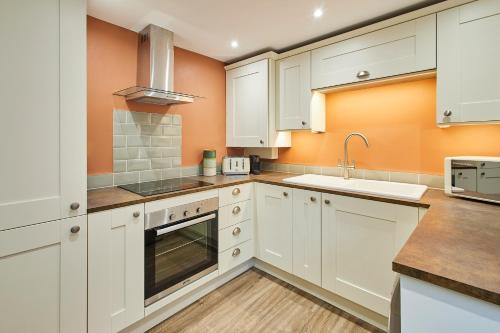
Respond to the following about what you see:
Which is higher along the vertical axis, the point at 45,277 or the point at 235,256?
the point at 45,277

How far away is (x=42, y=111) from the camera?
119cm

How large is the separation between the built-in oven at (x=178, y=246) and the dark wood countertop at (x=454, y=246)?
28 cm

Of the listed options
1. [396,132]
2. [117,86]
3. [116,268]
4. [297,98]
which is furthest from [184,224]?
[396,132]

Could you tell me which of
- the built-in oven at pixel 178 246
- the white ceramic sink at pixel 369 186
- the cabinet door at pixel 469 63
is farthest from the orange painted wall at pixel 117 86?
the cabinet door at pixel 469 63

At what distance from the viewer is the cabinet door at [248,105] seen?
2.47 metres

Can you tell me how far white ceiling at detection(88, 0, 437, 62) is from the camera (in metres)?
1.67

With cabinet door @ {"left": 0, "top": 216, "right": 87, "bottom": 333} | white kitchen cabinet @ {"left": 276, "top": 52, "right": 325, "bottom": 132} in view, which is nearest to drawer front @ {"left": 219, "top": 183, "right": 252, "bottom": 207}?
white kitchen cabinet @ {"left": 276, "top": 52, "right": 325, "bottom": 132}

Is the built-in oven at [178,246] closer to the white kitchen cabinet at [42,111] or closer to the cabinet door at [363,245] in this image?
the white kitchen cabinet at [42,111]

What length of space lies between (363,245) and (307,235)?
44cm

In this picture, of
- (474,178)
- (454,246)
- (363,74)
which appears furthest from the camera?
(363,74)

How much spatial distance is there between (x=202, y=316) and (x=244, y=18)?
2.25m

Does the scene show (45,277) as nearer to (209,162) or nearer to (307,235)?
(209,162)

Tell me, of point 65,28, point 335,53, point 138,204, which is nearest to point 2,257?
point 138,204

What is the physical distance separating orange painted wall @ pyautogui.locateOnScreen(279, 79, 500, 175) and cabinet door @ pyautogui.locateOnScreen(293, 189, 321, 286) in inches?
26.5
